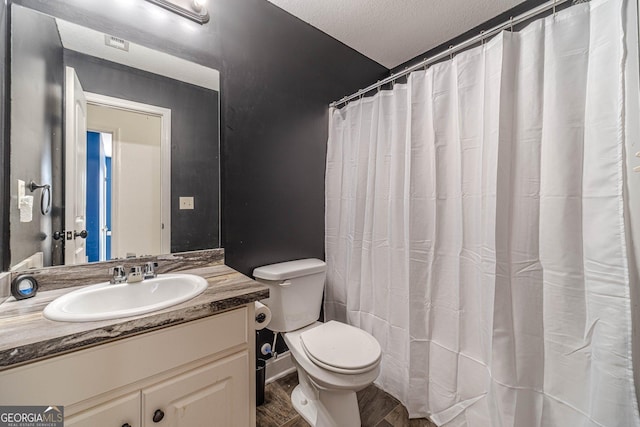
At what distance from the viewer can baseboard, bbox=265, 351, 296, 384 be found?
164 centimetres

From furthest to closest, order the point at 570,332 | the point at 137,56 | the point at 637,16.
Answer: the point at 137,56
the point at 570,332
the point at 637,16

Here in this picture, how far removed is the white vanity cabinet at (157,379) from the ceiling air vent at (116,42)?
125 cm

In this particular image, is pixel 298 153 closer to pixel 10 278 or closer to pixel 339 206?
pixel 339 206

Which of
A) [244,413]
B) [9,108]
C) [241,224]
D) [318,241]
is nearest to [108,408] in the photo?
[244,413]

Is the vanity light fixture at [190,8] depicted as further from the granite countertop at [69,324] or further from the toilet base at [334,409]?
the toilet base at [334,409]

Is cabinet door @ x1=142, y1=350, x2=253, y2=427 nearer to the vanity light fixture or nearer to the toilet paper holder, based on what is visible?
the toilet paper holder

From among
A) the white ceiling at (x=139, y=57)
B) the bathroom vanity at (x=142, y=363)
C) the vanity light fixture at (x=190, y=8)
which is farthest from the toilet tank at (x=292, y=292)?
the vanity light fixture at (x=190, y=8)

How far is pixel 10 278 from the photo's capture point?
2.87ft

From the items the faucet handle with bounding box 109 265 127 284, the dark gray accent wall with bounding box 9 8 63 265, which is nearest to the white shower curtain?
the faucet handle with bounding box 109 265 127 284

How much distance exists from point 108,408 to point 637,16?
2.01m

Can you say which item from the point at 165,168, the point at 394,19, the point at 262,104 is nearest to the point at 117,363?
the point at 165,168

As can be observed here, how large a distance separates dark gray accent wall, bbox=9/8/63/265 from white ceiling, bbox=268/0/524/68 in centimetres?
120

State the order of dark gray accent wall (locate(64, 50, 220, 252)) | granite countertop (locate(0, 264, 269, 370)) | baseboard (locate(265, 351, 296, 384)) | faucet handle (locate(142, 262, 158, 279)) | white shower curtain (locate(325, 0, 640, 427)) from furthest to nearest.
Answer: baseboard (locate(265, 351, 296, 384))
dark gray accent wall (locate(64, 50, 220, 252))
faucet handle (locate(142, 262, 158, 279))
white shower curtain (locate(325, 0, 640, 427))
granite countertop (locate(0, 264, 269, 370))

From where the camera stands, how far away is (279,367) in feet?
5.53
